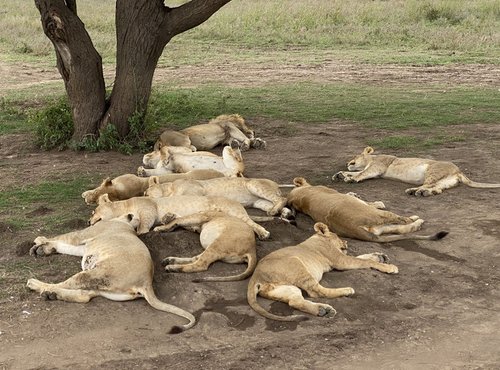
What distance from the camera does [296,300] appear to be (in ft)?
15.3

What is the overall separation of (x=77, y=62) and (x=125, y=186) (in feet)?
8.42

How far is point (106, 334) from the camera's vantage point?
4395 mm

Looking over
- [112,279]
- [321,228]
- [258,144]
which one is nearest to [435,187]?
[321,228]

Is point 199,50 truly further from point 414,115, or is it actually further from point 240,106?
point 414,115

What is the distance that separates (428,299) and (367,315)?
52cm

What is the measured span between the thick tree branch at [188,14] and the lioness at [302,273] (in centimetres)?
419

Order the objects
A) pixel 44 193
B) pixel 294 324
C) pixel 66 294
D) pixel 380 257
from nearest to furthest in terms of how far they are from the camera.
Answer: pixel 294 324 → pixel 66 294 → pixel 380 257 → pixel 44 193

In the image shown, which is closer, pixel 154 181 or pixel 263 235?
pixel 263 235

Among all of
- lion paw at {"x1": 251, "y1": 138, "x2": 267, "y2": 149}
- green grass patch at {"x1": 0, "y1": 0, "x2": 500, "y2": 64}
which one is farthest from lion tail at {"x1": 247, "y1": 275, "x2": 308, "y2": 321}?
green grass patch at {"x1": 0, "y1": 0, "x2": 500, "y2": 64}

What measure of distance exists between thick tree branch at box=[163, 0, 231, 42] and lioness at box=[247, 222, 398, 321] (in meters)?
4.19

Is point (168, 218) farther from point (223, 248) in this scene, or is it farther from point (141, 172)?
point (141, 172)

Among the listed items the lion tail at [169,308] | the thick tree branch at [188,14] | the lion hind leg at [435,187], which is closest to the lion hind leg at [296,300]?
the lion tail at [169,308]

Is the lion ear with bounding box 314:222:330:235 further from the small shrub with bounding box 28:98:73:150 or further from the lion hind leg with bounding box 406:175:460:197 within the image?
the small shrub with bounding box 28:98:73:150

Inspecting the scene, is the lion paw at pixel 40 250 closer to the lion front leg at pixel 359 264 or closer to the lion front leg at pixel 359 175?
the lion front leg at pixel 359 264
